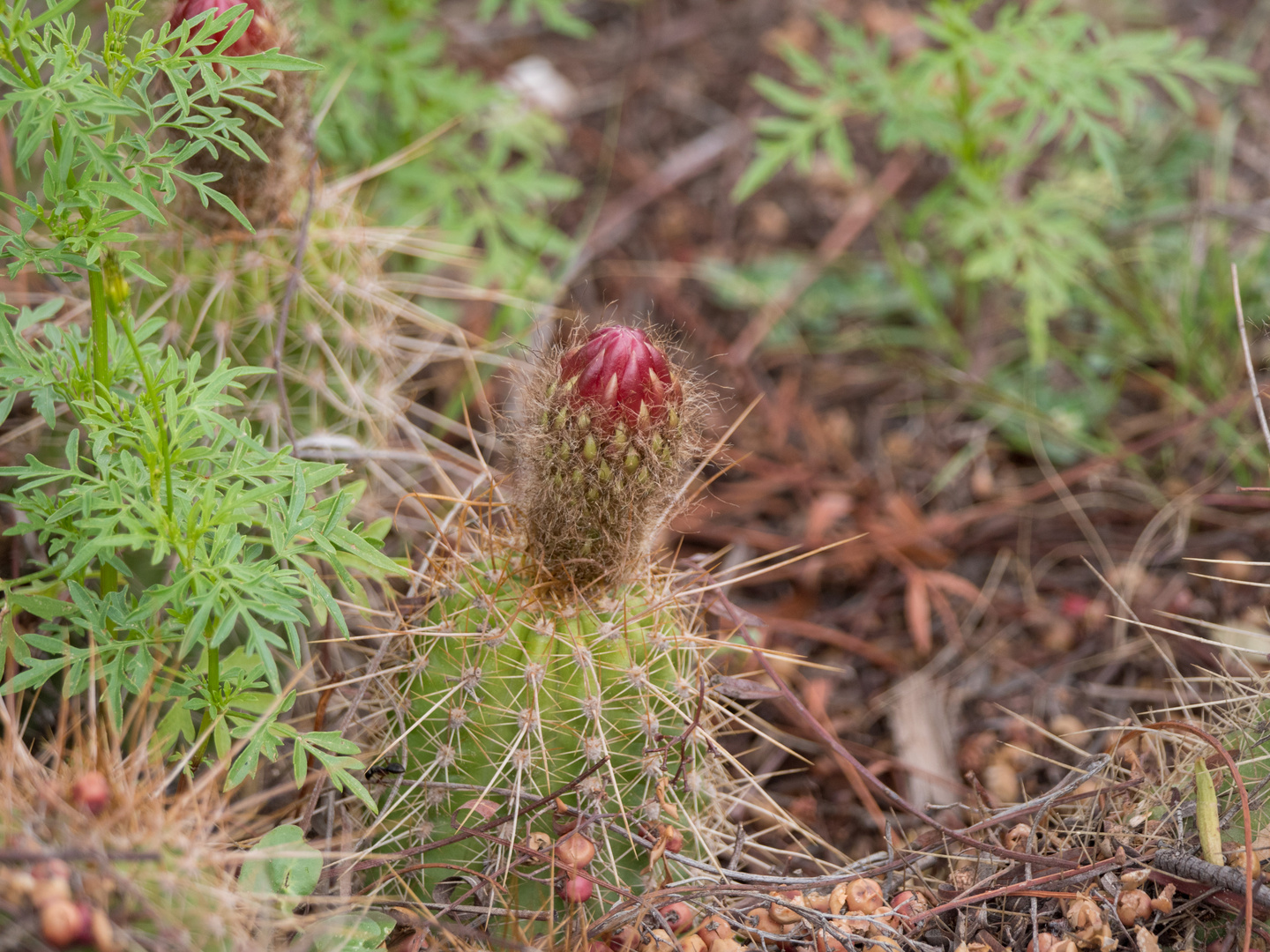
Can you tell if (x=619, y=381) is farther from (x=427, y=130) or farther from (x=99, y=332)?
(x=427, y=130)

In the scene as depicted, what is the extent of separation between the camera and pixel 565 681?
195 cm

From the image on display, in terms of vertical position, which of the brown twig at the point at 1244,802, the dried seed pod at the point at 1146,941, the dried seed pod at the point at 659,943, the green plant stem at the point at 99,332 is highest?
the green plant stem at the point at 99,332

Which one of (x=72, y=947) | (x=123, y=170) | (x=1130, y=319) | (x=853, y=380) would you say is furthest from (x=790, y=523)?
(x=72, y=947)

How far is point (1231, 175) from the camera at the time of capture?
12.7 feet

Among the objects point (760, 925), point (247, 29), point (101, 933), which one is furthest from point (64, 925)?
point (247, 29)

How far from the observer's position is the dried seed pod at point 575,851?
1.85 m

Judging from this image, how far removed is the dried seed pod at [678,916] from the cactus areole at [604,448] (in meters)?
0.62

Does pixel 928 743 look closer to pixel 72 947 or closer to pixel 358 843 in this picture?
pixel 358 843

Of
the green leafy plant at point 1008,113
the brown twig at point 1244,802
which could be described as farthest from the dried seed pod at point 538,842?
the green leafy plant at point 1008,113

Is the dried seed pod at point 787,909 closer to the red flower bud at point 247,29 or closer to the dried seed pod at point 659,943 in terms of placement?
the dried seed pod at point 659,943

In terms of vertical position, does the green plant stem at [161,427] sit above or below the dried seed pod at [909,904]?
above

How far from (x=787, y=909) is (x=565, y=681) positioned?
1.93ft

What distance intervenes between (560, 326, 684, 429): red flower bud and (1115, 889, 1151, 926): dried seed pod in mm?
1203

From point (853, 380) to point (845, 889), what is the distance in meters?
2.07
